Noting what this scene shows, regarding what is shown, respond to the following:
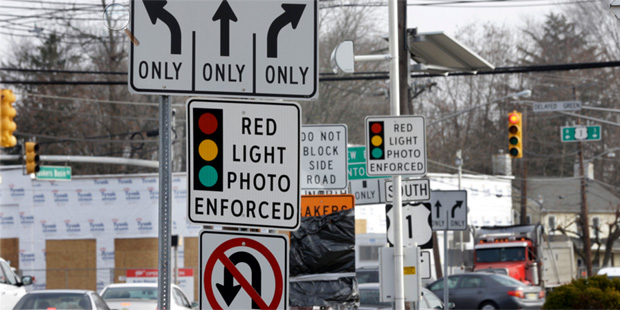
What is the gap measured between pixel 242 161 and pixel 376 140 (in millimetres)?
7423

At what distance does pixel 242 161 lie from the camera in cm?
520

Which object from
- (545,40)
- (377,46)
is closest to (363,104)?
(377,46)

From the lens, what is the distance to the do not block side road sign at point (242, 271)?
516 centimetres

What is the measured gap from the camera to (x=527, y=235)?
3656 cm

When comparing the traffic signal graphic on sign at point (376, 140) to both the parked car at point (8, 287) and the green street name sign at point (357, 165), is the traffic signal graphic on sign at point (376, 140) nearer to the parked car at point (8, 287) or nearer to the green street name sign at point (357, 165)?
the green street name sign at point (357, 165)

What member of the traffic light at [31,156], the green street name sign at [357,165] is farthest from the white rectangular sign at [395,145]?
the traffic light at [31,156]

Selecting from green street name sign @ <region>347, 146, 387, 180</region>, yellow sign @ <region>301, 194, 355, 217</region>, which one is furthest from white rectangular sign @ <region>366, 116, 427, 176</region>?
green street name sign @ <region>347, 146, 387, 180</region>

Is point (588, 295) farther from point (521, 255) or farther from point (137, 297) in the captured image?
point (521, 255)

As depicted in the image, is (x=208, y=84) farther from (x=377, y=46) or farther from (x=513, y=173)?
(x=513, y=173)

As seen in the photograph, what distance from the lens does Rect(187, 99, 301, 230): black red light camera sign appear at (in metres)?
5.18

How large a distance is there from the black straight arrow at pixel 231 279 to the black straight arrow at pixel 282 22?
1119mm

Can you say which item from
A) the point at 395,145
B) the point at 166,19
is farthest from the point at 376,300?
the point at 166,19

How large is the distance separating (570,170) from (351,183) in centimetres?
5590

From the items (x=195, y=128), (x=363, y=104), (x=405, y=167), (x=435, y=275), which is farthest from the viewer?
(x=363, y=104)
